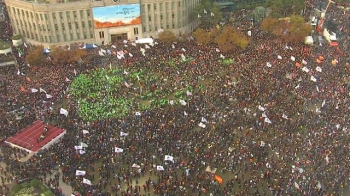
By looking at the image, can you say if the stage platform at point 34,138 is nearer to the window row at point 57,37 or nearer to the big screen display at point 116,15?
the window row at point 57,37

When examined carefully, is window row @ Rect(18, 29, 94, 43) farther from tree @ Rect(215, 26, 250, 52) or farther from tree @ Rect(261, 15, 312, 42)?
tree @ Rect(261, 15, 312, 42)

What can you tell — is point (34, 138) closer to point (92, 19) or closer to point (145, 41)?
point (145, 41)

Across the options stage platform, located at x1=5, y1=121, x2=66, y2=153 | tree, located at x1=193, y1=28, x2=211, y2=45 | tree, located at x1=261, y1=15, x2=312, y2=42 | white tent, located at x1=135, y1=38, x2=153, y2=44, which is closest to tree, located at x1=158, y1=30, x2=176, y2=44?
white tent, located at x1=135, y1=38, x2=153, y2=44

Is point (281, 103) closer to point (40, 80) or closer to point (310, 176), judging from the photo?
point (310, 176)

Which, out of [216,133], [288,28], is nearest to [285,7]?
[288,28]

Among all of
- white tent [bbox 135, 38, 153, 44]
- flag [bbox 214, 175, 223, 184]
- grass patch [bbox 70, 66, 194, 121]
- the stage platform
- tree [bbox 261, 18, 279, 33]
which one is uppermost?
tree [bbox 261, 18, 279, 33]

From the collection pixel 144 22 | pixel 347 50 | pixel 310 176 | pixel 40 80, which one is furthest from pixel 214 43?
pixel 310 176
